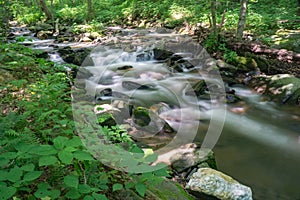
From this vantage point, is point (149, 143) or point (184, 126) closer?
point (149, 143)

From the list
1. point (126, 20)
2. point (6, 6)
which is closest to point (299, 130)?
point (6, 6)

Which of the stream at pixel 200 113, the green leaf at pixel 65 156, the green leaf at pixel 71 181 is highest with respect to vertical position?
the green leaf at pixel 65 156

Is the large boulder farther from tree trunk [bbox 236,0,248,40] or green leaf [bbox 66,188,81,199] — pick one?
tree trunk [bbox 236,0,248,40]

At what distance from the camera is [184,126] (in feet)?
18.1

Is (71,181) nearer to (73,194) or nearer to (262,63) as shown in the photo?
(73,194)

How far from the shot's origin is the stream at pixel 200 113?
167 inches

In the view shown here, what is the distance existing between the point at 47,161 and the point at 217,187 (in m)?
2.41

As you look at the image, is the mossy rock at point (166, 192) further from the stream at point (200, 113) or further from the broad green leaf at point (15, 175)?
the stream at point (200, 113)

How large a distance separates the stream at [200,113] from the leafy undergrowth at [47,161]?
1.92m

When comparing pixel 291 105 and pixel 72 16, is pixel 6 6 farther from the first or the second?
pixel 72 16

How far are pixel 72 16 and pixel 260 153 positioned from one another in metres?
19.2

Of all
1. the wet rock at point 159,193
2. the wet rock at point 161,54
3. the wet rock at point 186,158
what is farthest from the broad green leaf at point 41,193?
the wet rock at point 161,54

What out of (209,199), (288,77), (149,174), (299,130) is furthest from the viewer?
(288,77)

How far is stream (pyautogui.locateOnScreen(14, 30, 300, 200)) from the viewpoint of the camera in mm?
4246
